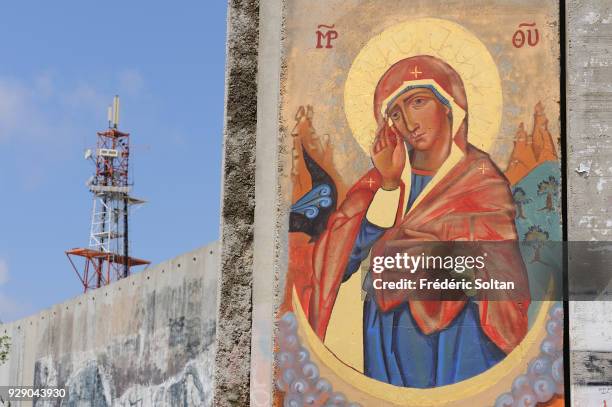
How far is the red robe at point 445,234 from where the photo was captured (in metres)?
7.32

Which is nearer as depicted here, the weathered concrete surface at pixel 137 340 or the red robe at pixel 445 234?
the red robe at pixel 445 234

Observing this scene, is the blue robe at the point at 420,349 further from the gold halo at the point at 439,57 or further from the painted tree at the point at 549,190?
the gold halo at the point at 439,57

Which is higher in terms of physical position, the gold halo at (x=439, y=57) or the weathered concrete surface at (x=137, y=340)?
the gold halo at (x=439, y=57)

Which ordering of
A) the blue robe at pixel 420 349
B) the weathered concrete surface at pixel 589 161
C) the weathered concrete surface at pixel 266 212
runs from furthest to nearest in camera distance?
the weathered concrete surface at pixel 266 212, the blue robe at pixel 420 349, the weathered concrete surface at pixel 589 161

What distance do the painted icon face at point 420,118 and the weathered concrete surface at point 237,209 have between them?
101cm

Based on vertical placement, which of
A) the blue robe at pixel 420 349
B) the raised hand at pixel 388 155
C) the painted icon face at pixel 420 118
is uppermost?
the painted icon face at pixel 420 118

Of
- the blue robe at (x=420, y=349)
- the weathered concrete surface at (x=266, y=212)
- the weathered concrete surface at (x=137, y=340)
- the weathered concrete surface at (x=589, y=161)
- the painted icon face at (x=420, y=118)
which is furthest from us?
the weathered concrete surface at (x=137, y=340)

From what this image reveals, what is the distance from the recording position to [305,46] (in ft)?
25.9

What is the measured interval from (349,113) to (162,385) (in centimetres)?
1236

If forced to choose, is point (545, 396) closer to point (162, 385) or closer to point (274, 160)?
point (274, 160)

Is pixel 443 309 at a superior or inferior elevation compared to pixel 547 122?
inferior

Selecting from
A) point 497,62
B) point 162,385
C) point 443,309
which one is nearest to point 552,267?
point 443,309

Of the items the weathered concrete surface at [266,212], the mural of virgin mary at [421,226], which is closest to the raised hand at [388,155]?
the mural of virgin mary at [421,226]

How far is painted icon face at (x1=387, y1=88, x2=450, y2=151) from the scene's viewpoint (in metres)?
7.69
